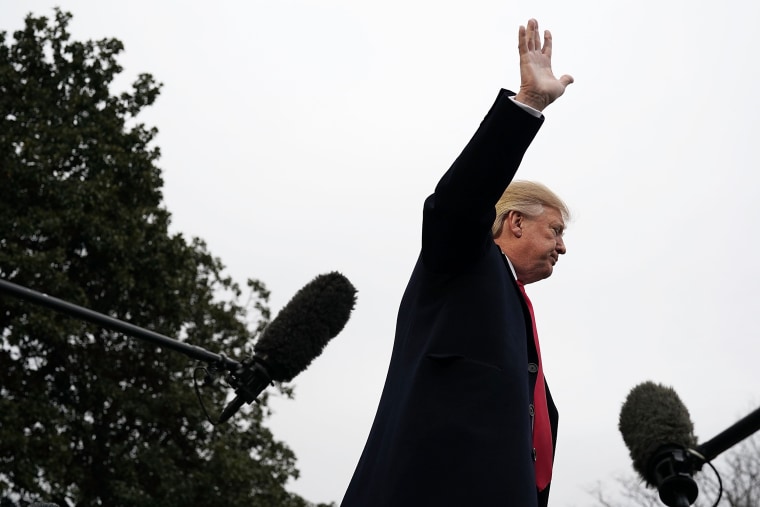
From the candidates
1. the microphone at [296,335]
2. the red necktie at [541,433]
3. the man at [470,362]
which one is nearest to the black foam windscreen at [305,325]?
the microphone at [296,335]

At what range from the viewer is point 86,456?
18.0m

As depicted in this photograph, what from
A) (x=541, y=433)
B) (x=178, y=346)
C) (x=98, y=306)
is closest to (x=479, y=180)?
(x=541, y=433)

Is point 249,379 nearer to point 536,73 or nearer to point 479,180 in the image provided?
point 479,180

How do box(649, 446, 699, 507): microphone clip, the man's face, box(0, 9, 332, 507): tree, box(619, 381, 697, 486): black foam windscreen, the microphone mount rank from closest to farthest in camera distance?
1. box(649, 446, 699, 507): microphone clip
2. box(619, 381, 697, 486): black foam windscreen
3. the man's face
4. the microphone mount
5. box(0, 9, 332, 507): tree

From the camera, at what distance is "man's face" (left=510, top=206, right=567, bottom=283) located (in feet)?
12.4

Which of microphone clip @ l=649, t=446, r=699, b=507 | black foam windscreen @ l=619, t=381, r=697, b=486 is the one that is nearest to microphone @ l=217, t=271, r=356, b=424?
black foam windscreen @ l=619, t=381, r=697, b=486

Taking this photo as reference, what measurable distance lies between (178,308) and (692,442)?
16126mm

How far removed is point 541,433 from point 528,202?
39.3 inches

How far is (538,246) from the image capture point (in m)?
3.78

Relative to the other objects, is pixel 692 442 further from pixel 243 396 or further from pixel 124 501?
pixel 124 501

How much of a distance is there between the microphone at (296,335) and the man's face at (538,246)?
120 cm

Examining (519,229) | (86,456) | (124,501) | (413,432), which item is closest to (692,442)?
(413,432)

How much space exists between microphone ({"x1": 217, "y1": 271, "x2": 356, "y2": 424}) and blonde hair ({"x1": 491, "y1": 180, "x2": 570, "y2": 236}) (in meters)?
1.11

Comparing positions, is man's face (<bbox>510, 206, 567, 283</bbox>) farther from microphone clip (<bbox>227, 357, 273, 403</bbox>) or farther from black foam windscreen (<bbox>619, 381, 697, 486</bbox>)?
microphone clip (<bbox>227, 357, 273, 403</bbox>)
